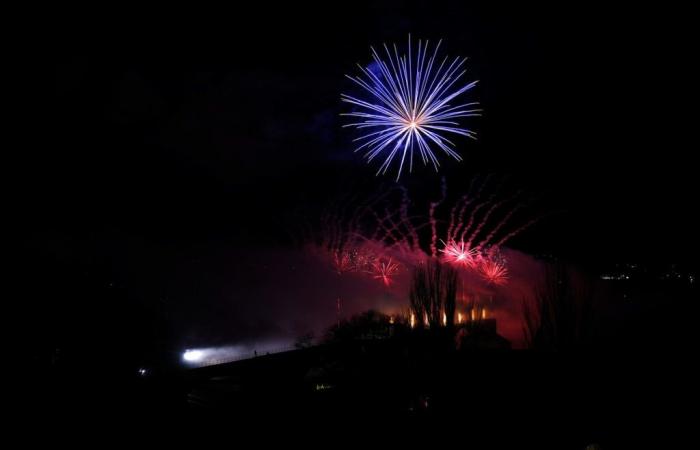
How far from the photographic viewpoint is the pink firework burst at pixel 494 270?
36656 millimetres

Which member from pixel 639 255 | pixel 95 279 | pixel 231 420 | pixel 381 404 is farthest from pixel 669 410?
pixel 95 279

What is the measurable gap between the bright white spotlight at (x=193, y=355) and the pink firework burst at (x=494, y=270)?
3408 centimetres

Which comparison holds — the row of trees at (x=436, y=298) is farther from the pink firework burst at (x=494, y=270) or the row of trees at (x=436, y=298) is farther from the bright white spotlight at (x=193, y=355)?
the bright white spotlight at (x=193, y=355)

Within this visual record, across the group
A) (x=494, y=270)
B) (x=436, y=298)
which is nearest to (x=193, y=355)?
(x=494, y=270)

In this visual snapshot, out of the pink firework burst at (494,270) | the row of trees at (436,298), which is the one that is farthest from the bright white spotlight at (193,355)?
the row of trees at (436,298)

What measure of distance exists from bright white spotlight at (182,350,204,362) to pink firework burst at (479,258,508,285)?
1342 inches

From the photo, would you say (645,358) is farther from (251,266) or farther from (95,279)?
(251,266)

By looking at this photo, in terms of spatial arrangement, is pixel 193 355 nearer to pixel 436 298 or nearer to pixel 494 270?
pixel 494 270

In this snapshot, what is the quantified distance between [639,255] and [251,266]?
1809 inches

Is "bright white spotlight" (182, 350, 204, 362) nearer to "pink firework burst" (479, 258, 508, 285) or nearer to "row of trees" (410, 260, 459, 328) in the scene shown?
"pink firework burst" (479, 258, 508, 285)

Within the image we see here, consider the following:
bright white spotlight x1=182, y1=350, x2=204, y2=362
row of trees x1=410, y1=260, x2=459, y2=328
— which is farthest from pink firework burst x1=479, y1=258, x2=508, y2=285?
bright white spotlight x1=182, y1=350, x2=204, y2=362

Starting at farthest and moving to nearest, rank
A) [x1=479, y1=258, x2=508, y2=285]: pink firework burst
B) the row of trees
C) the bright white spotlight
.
→ the bright white spotlight → [x1=479, y1=258, x2=508, y2=285]: pink firework burst → the row of trees

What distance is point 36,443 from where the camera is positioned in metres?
6.82

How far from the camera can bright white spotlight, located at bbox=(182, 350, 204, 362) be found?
4691 centimetres
